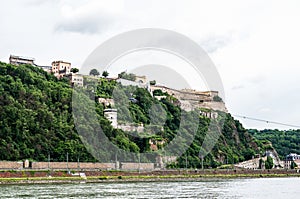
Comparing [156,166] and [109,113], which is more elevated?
[109,113]

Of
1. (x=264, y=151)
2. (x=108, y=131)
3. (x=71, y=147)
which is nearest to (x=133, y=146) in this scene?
(x=108, y=131)

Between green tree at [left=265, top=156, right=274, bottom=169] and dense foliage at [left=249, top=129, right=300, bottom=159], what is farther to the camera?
dense foliage at [left=249, top=129, right=300, bottom=159]

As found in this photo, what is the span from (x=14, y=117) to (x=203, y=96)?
186 feet

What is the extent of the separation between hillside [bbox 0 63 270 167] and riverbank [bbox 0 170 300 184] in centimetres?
495

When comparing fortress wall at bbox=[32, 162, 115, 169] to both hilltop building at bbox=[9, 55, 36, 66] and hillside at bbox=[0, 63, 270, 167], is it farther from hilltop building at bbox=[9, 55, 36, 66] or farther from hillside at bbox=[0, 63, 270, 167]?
hilltop building at bbox=[9, 55, 36, 66]

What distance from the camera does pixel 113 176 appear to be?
190 ft

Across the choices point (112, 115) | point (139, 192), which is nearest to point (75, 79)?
point (112, 115)

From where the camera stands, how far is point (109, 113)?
256 feet

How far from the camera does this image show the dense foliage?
128 m

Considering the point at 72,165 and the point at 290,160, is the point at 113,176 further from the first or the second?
the point at 290,160

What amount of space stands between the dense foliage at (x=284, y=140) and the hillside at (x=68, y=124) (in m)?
27.2

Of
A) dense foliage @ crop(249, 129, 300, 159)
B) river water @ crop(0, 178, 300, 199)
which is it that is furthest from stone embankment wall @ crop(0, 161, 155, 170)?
dense foliage @ crop(249, 129, 300, 159)

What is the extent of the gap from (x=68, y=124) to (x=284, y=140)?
261ft

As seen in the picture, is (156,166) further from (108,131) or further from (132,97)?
(132,97)
